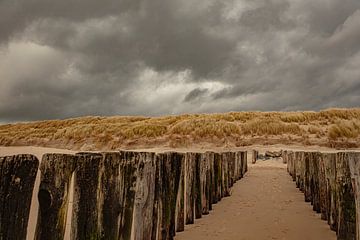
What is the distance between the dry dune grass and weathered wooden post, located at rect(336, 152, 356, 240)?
21.8 metres

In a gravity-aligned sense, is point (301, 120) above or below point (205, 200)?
above

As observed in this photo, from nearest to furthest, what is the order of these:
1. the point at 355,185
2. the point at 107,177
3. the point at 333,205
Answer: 1. the point at 107,177
2. the point at 355,185
3. the point at 333,205

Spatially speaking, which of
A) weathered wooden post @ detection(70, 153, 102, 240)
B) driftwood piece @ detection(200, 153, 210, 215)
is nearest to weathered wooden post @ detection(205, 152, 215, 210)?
driftwood piece @ detection(200, 153, 210, 215)

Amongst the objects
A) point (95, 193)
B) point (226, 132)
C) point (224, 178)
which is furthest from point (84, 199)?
point (226, 132)

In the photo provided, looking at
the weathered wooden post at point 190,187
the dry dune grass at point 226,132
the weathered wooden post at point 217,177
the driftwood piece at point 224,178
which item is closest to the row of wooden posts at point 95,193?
the weathered wooden post at point 190,187

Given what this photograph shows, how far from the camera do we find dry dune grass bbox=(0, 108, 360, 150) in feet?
85.1

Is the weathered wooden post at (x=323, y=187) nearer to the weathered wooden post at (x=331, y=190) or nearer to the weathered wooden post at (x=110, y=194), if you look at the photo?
the weathered wooden post at (x=331, y=190)

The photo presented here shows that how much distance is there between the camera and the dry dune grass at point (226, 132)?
26.0m

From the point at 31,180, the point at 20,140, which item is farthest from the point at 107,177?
the point at 20,140

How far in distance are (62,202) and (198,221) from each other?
12.0ft

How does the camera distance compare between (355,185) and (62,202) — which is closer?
(62,202)

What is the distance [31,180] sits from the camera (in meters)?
2.27

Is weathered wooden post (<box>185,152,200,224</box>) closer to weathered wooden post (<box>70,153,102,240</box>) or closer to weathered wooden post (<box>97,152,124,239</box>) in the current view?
weathered wooden post (<box>97,152,124,239</box>)

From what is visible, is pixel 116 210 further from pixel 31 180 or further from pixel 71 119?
pixel 71 119
